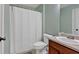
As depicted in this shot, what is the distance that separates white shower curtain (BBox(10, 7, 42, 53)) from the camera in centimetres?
245

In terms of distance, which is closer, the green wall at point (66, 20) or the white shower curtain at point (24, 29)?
the green wall at point (66, 20)

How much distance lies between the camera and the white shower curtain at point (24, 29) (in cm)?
245

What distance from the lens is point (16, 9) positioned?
2486 millimetres

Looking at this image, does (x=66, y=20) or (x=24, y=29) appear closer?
(x=66, y=20)

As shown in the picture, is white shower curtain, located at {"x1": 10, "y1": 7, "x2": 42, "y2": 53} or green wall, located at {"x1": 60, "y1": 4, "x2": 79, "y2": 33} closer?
green wall, located at {"x1": 60, "y1": 4, "x2": 79, "y2": 33}

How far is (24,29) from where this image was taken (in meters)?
2.73

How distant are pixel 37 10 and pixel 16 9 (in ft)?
2.39

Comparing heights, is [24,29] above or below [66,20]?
below

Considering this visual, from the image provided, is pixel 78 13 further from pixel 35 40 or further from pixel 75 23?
pixel 35 40
